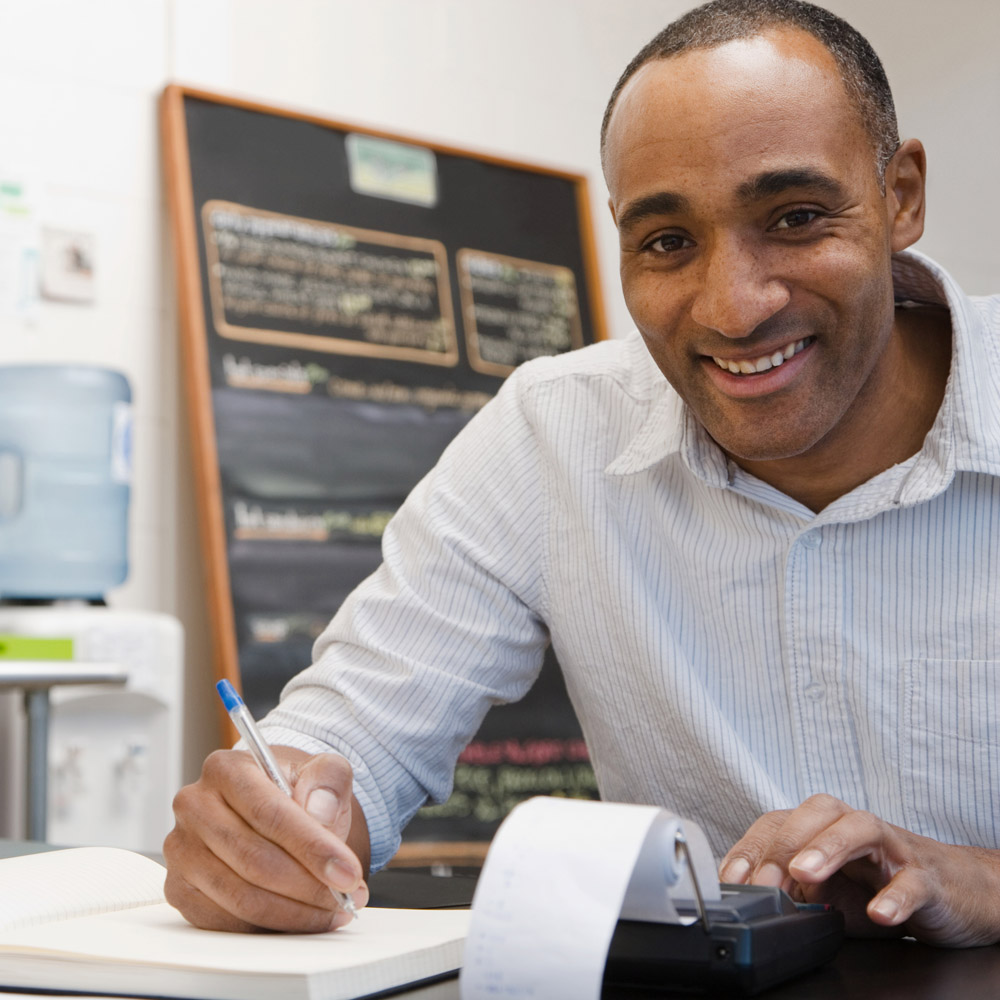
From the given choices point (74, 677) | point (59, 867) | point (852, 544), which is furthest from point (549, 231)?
point (59, 867)

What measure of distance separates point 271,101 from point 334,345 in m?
0.56

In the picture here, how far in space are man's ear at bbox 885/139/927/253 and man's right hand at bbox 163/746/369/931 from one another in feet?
2.17

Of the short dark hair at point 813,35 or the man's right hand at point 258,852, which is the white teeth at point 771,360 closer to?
the short dark hair at point 813,35

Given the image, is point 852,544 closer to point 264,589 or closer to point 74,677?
point 74,677

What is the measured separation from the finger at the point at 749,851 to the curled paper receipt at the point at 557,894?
202mm

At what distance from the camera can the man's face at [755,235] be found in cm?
Result: 96

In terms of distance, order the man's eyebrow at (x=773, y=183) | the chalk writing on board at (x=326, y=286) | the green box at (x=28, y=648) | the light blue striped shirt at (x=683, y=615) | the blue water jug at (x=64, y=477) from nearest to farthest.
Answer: the man's eyebrow at (x=773, y=183)
the light blue striped shirt at (x=683, y=615)
the green box at (x=28, y=648)
the blue water jug at (x=64, y=477)
the chalk writing on board at (x=326, y=286)

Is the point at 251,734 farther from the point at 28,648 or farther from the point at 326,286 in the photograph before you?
the point at 326,286

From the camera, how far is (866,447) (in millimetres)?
1115

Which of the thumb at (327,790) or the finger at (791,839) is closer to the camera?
the finger at (791,839)

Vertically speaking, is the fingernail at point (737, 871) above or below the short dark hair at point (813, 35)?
below

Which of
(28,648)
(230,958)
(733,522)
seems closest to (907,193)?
(733,522)

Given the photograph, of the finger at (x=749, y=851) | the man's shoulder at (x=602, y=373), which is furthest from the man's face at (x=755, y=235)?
the finger at (x=749, y=851)

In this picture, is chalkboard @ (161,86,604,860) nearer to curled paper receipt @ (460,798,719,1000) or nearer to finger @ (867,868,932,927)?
finger @ (867,868,932,927)
